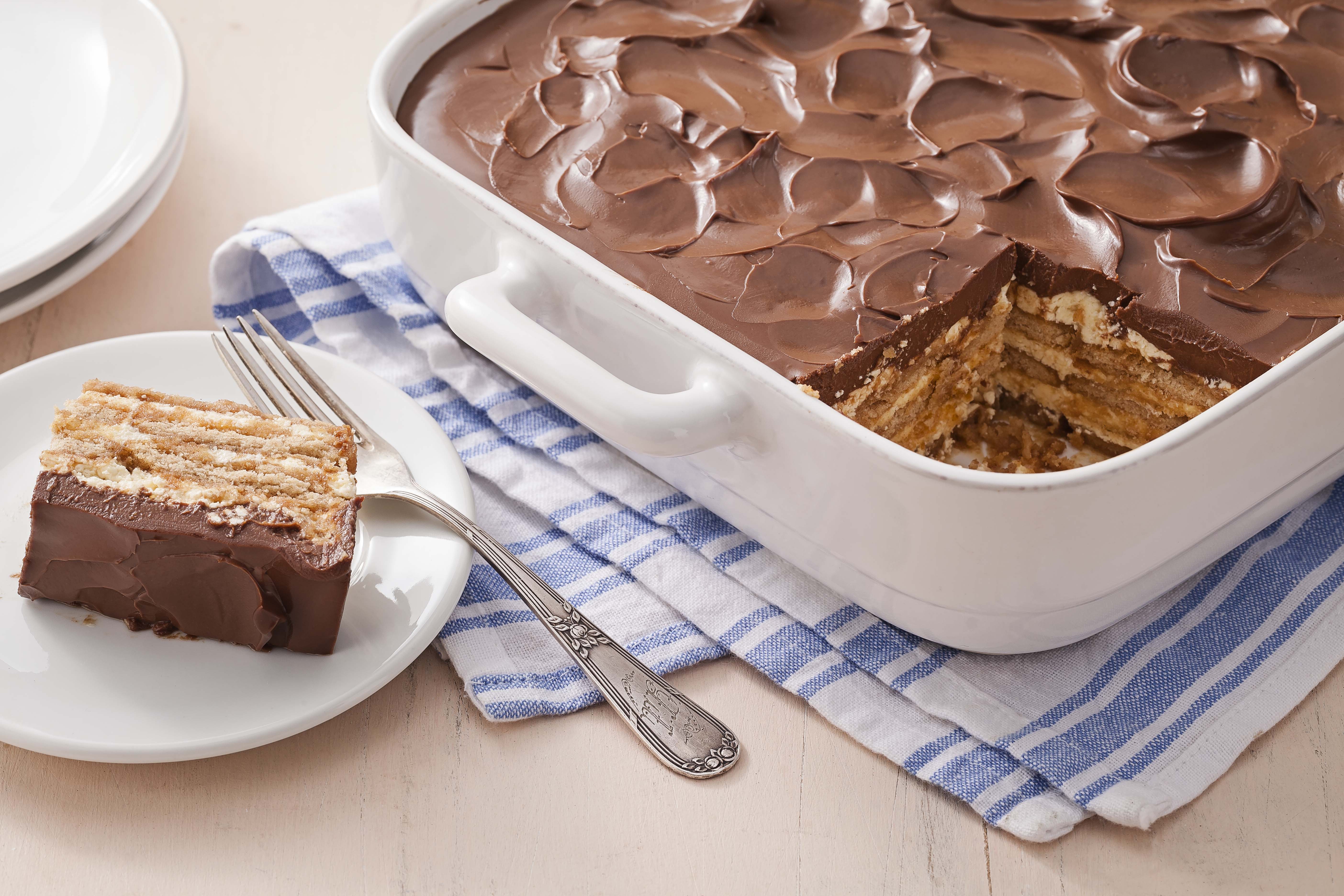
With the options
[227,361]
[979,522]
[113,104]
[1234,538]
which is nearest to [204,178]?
[113,104]

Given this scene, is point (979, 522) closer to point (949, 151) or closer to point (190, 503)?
point (949, 151)

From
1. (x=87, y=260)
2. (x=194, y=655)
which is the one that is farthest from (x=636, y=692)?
(x=87, y=260)

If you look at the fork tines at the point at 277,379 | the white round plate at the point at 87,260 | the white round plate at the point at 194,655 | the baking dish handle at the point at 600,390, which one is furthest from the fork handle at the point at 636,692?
the white round plate at the point at 87,260

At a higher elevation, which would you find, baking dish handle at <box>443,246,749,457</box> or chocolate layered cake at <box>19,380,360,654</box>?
baking dish handle at <box>443,246,749,457</box>

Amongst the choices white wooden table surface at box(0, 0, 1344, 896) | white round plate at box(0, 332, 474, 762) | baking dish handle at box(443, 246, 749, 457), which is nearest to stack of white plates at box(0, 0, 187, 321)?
white round plate at box(0, 332, 474, 762)

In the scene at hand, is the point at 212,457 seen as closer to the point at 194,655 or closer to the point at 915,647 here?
the point at 194,655

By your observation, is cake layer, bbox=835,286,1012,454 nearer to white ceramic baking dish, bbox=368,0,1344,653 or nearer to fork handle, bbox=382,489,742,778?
white ceramic baking dish, bbox=368,0,1344,653
